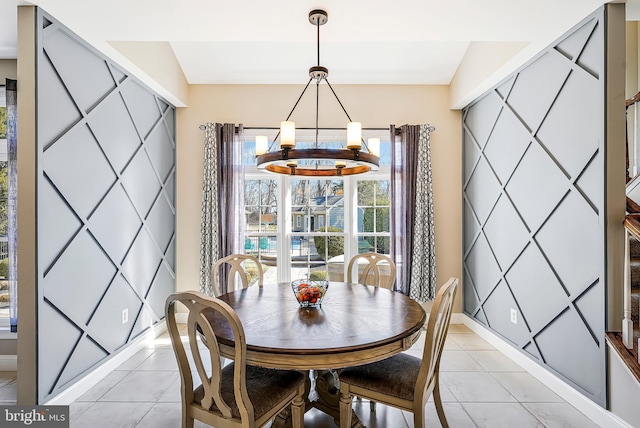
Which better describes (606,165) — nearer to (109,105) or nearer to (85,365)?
(109,105)

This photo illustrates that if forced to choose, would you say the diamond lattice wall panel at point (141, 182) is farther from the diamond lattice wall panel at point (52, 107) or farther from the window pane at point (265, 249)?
the window pane at point (265, 249)

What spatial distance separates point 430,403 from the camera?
2.36 m

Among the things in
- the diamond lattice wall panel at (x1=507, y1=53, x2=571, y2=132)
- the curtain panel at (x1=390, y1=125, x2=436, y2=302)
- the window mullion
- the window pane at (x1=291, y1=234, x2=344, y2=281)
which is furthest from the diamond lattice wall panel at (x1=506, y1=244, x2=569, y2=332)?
the window mullion

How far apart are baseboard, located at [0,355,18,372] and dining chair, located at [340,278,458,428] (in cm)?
280

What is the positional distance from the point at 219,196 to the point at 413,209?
223 cm

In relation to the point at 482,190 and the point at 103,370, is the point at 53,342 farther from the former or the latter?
the point at 482,190

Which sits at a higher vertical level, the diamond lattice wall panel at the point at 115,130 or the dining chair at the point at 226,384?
the diamond lattice wall panel at the point at 115,130

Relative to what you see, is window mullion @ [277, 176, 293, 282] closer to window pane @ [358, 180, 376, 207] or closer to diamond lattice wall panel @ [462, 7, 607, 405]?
window pane @ [358, 180, 376, 207]

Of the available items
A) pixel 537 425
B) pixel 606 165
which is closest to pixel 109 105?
pixel 606 165

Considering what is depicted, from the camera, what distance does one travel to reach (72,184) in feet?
7.81

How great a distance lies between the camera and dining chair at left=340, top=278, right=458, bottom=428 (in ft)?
5.35

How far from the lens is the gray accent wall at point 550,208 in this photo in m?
2.14

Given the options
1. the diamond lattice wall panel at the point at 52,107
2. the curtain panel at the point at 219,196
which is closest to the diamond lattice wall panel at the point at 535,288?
the curtain panel at the point at 219,196

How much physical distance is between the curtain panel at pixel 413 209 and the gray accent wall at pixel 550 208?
52 cm
